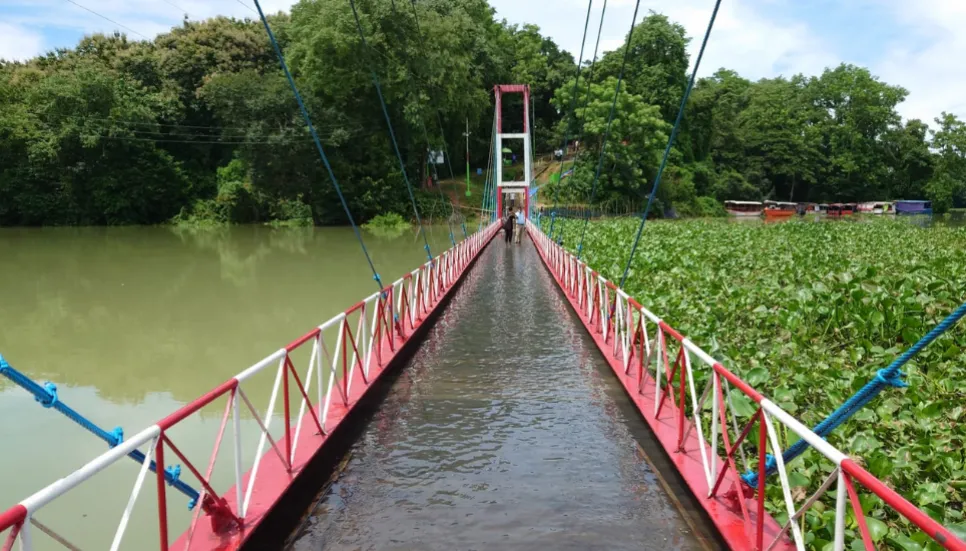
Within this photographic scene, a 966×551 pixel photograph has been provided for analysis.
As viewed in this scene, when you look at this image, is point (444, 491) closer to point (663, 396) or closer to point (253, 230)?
point (663, 396)

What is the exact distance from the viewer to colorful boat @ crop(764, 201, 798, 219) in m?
45.3

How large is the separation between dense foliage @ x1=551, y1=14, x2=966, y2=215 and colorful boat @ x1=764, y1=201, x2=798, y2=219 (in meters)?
2.39

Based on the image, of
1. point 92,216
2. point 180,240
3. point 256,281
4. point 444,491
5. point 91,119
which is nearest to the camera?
point 444,491

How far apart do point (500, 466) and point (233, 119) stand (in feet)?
109

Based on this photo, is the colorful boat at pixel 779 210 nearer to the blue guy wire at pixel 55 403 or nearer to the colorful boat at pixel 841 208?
the colorful boat at pixel 841 208

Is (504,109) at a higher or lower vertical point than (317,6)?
lower

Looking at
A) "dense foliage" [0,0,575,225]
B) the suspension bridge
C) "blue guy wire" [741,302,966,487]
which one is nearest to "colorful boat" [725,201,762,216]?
"dense foliage" [0,0,575,225]

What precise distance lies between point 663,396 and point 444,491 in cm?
212

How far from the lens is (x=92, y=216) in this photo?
125 feet

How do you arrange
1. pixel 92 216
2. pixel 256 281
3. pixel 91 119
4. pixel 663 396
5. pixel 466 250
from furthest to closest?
1. pixel 92 216
2. pixel 91 119
3. pixel 256 281
4. pixel 466 250
5. pixel 663 396

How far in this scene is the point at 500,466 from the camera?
4391 mm

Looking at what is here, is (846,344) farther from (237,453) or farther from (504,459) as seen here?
(237,453)

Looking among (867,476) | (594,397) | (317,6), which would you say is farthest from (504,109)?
(867,476)

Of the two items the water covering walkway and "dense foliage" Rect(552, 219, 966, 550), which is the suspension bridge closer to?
the water covering walkway
